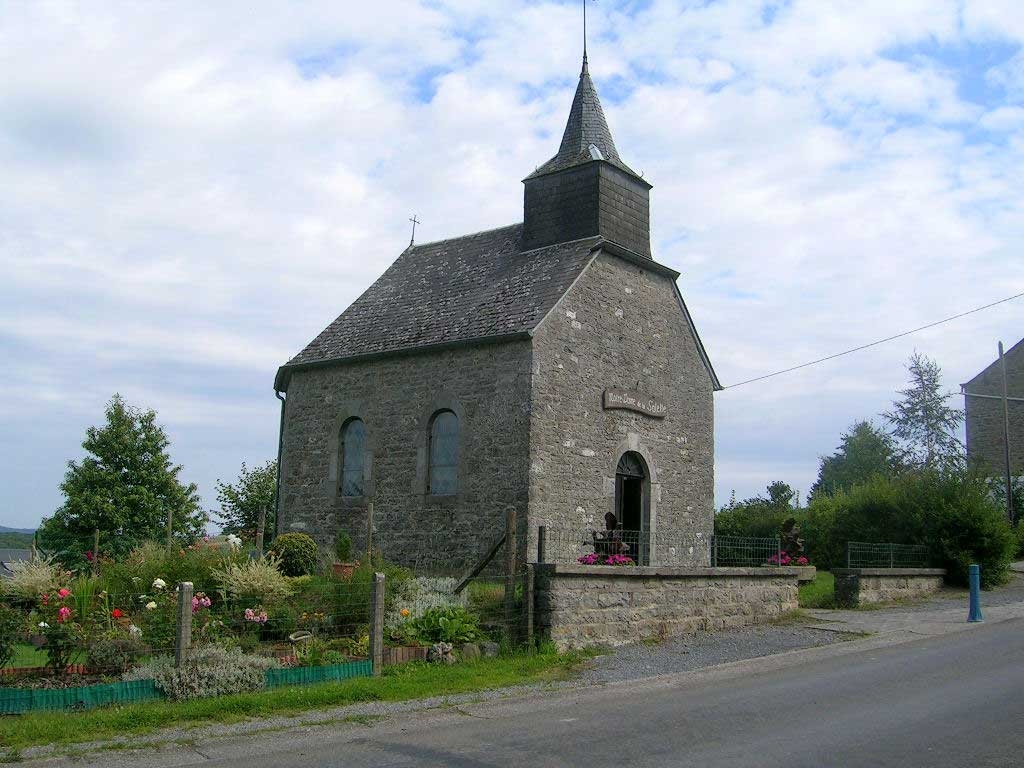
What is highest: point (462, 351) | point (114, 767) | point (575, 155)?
point (575, 155)

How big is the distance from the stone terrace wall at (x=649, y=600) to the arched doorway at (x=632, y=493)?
3.89 m

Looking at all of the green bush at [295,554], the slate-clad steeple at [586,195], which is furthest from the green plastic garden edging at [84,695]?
the slate-clad steeple at [586,195]

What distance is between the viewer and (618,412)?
65.0 feet

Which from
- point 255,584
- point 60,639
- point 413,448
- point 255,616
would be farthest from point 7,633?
point 413,448

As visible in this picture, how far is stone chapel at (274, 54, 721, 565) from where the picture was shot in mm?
18266

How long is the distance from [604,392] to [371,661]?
992 cm

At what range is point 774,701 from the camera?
938 centimetres

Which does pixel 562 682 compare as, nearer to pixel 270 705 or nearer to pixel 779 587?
pixel 270 705

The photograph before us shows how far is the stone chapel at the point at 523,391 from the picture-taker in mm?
18266

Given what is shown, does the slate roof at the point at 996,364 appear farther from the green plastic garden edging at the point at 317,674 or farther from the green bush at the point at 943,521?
the green plastic garden edging at the point at 317,674

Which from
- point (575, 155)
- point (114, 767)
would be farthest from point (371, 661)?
point (575, 155)

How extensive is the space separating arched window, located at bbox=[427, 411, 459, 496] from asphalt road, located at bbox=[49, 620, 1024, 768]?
873 centimetres

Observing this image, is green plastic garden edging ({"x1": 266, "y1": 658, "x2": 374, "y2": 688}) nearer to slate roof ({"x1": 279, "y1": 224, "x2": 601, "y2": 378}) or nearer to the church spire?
slate roof ({"x1": 279, "y1": 224, "x2": 601, "y2": 378})

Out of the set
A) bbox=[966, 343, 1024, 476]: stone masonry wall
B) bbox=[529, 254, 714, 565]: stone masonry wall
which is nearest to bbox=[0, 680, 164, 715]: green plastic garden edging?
bbox=[529, 254, 714, 565]: stone masonry wall
